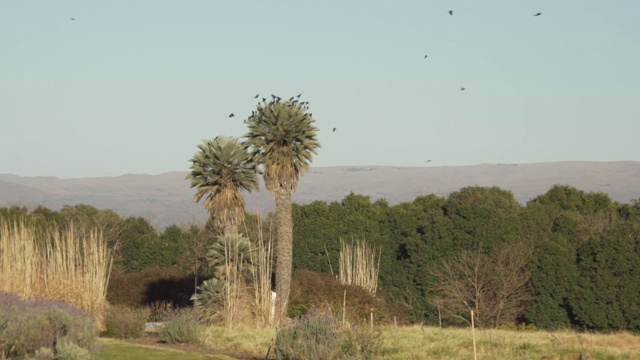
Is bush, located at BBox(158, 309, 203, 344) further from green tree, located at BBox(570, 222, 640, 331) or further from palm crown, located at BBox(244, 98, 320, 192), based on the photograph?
green tree, located at BBox(570, 222, 640, 331)

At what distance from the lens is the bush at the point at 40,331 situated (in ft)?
75.3

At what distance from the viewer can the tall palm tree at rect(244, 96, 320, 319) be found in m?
41.7

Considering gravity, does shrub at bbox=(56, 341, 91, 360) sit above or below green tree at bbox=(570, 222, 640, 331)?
above

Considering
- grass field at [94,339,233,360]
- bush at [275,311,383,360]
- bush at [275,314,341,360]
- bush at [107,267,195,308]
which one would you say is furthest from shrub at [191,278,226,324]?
bush at [107,267,195,308]

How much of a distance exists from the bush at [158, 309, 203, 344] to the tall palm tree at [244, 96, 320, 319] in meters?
10.5

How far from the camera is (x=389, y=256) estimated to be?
56.4 metres

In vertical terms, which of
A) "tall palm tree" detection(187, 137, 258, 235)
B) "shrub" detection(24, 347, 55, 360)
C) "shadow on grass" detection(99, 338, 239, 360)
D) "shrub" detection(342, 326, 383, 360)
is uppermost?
"tall palm tree" detection(187, 137, 258, 235)

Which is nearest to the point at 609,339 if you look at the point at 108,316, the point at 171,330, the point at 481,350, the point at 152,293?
the point at 481,350

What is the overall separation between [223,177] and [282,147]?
3.21 metres

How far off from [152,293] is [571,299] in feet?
74.4

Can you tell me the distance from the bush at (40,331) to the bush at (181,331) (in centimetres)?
625

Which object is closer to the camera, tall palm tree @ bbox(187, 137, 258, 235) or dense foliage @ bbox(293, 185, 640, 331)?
tall palm tree @ bbox(187, 137, 258, 235)

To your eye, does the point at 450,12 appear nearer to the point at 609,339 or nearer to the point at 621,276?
the point at 609,339

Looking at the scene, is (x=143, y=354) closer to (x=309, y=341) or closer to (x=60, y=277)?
(x=309, y=341)
